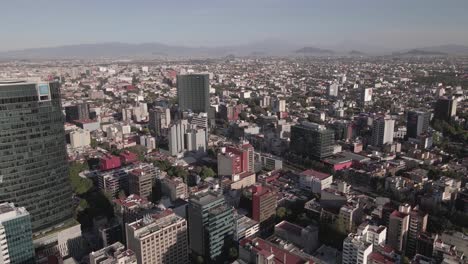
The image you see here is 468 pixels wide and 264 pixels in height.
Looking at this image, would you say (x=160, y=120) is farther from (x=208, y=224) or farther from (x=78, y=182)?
(x=208, y=224)

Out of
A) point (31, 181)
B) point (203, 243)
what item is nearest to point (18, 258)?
point (31, 181)

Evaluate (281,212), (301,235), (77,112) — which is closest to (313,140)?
(281,212)

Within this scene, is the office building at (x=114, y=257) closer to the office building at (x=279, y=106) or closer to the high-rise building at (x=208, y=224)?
the high-rise building at (x=208, y=224)

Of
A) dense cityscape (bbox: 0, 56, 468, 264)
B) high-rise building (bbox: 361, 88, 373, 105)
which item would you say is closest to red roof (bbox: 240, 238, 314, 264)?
dense cityscape (bbox: 0, 56, 468, 264)

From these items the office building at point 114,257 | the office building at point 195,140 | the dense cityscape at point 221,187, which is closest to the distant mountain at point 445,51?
the dense cityscape at point 221,187

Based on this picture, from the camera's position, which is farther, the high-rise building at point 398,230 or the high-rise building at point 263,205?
the high-rise building at point 263,205

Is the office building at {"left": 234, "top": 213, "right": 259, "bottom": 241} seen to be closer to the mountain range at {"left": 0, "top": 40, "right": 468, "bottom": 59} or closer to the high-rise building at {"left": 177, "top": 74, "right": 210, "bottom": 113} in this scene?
the high-rise building at {"left": 177, "top": 74, "right": 210, "bottom": 113}

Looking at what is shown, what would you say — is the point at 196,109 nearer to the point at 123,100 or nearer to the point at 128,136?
the point at 128,136
